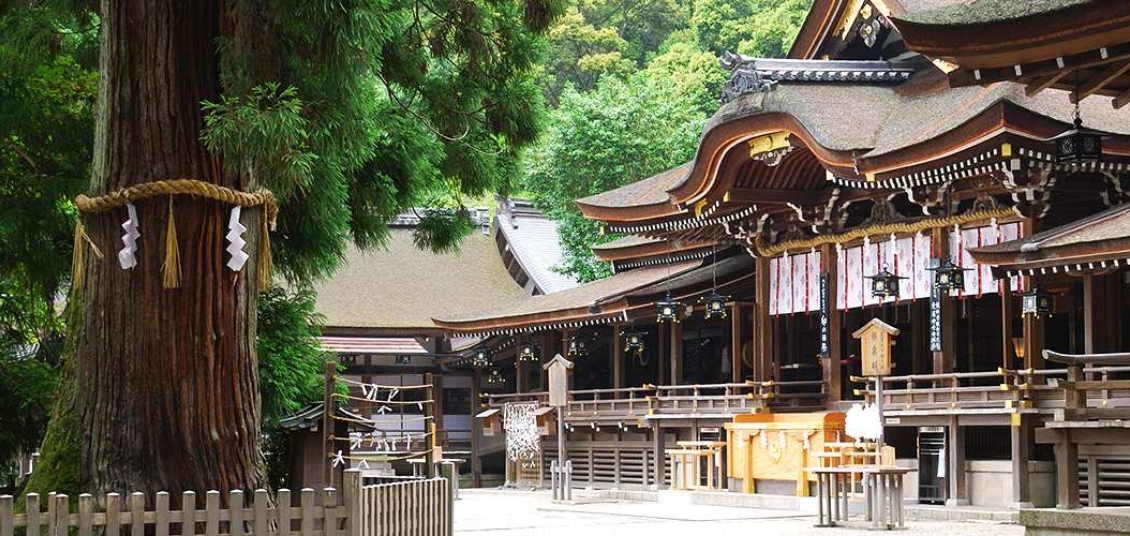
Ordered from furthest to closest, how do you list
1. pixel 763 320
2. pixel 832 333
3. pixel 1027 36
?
pixel 763 320
pixel 832 333
pixel 1027 36

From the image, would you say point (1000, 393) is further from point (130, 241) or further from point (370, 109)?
point (130, 241)

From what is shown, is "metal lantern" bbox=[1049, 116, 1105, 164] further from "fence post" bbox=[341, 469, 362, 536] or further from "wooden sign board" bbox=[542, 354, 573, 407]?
"wooden sign board" bbox=[542, 354, 573, 407]

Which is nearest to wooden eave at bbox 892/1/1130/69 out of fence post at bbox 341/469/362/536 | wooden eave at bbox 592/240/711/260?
fence post at bbox 341/469/362/536

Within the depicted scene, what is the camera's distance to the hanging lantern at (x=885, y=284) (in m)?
21.7

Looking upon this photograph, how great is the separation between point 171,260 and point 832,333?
15.9m

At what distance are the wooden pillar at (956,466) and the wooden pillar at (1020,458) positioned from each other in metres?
1.03

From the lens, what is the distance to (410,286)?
38.5 metres

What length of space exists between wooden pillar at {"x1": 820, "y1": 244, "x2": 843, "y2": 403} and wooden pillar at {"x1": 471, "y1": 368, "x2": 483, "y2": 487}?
12671 mm

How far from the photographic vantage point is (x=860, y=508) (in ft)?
66.0

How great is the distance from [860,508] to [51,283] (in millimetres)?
11310

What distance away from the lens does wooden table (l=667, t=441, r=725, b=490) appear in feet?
79.3

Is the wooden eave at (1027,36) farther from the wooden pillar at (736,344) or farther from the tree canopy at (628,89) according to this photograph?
the wooden pillar at (736,344)

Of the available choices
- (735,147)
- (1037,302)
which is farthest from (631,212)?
(1037,302)

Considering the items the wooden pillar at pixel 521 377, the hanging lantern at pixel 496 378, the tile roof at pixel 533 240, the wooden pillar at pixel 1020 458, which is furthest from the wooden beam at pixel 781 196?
the tile roof at pixel 533 240
